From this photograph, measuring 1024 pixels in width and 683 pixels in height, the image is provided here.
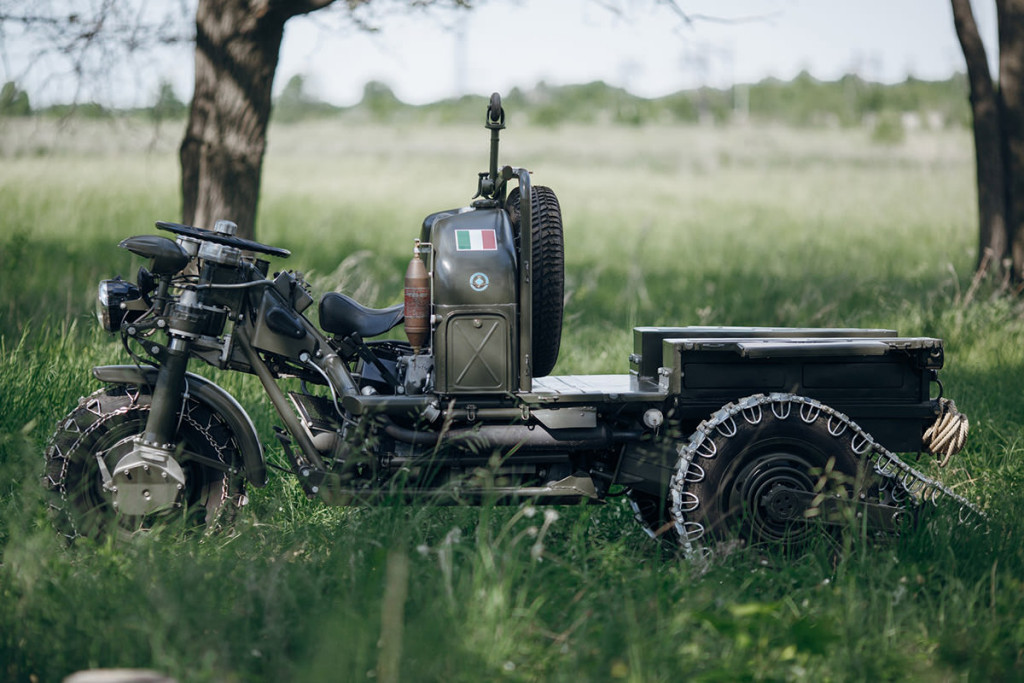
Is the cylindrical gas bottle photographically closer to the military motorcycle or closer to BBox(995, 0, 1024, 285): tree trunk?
the military motorcycle

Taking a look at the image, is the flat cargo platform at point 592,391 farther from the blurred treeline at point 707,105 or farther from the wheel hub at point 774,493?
the blurred treeline at point 707,105

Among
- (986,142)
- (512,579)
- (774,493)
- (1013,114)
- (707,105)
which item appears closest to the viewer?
(512,579)

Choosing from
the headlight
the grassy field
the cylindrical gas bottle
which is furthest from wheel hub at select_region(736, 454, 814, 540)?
the headlight

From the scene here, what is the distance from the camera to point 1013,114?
9.41m

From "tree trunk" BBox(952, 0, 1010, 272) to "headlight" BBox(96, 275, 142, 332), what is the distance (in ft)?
25.9

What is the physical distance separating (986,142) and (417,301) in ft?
24.3

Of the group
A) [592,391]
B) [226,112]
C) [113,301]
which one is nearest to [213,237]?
[113,301]

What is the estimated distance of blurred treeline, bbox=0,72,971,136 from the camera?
254ft

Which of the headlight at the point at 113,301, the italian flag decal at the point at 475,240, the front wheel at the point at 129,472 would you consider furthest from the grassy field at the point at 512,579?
→ the italian flag decal at the point at 475,240

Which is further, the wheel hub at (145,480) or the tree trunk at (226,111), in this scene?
the tree trunk at (226,111)

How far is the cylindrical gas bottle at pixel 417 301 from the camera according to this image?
4.18 meters

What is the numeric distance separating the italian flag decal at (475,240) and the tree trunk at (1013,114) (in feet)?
22.6

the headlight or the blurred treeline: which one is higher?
the blurred treeline

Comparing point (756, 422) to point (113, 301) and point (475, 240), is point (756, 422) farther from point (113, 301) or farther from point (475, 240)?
point (113, 301)
